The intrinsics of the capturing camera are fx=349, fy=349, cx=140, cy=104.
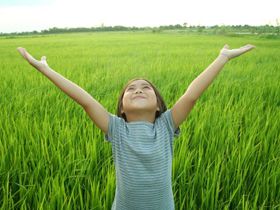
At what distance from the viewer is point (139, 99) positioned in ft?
3.30

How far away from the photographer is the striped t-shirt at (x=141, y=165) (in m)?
0.97

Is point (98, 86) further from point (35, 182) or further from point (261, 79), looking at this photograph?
point (35, 182)

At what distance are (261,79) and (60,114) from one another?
247 cm

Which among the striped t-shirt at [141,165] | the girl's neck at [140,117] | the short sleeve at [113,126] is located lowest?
the striped t-shirt at [141,165]

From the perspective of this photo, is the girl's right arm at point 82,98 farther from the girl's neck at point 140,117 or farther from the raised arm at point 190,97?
the raised arm at point 190,97

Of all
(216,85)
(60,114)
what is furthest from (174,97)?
(60,114)

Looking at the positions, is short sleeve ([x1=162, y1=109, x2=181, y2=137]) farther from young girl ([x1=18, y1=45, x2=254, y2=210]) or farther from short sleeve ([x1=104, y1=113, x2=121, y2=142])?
short sleeve ([x1=104, y1=113, x2=121, y2=142])

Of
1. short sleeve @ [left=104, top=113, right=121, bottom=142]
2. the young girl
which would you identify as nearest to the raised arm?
the young girl

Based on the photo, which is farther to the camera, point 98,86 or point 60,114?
point 98,86

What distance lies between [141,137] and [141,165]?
0.08 meters

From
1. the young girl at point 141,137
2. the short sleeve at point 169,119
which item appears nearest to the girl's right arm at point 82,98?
the young girl at point 141,137

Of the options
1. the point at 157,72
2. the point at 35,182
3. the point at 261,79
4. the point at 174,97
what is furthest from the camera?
the point at 157,72

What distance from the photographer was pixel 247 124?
217cm

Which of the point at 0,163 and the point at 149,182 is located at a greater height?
the point at 149,182
